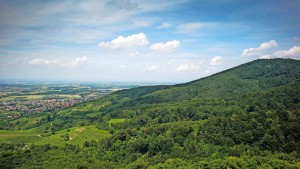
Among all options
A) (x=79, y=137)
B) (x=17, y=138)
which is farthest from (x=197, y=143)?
(x=17, y=138)

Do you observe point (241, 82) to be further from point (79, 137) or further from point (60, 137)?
point (60, 137)

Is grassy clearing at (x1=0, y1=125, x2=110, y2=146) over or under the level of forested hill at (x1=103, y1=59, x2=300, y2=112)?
under

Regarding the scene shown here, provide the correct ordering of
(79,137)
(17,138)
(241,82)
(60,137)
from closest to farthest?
1. (79,137)
2. (60,137)
3. (17,138)
4. (241,82)

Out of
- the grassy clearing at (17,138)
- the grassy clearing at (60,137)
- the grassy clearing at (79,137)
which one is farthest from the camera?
the grassy clearing at (17,138)

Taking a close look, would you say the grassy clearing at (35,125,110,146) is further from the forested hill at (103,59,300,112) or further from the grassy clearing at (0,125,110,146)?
the forested hill at (103,59,300,112)

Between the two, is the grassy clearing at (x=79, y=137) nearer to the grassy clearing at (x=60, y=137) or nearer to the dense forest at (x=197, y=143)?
the grassy clearing at (x=60, y=137)

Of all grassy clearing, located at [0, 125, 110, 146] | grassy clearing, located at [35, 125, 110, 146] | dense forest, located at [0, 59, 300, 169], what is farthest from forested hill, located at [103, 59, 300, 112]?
grassy clearing, located at [0, 125, 110, 146]

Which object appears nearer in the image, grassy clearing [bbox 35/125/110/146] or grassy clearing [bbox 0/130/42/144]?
grassy clearing [bbox 35/125/110/146]

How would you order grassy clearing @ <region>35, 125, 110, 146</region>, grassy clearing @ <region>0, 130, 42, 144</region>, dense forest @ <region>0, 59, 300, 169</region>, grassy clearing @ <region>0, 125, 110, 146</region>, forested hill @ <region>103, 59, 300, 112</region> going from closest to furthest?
dense forest @ <region>0, 59, 300, 169</region>, grassy clearing @ <region>35, 125, 110, 146</region>, grassy clearing @ <region>0, 125, 110, 146</region>, grassy clearing @ <region>0, 130, 42, 144</region>, forested hill @ <region>103, 59, 300, 112</region>

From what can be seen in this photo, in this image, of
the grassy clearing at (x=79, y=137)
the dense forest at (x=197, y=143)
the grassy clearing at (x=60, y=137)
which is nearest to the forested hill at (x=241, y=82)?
the dense forest at (x=197, y=143)

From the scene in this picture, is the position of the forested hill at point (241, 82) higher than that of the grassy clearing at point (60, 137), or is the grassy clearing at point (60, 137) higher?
the forested hill at point (241, 82)

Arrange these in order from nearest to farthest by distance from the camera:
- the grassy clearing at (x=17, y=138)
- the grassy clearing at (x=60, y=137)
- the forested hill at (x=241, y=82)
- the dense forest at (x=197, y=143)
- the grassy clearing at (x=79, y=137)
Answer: the dense forest at (x=197, y=143) < the grassy clearing at (x=79, y=137) < the grassy clearing at (x=60, y=137) < the grassy clearing at (x=17, y=138) < the forested hill at (x=241, y=82)
